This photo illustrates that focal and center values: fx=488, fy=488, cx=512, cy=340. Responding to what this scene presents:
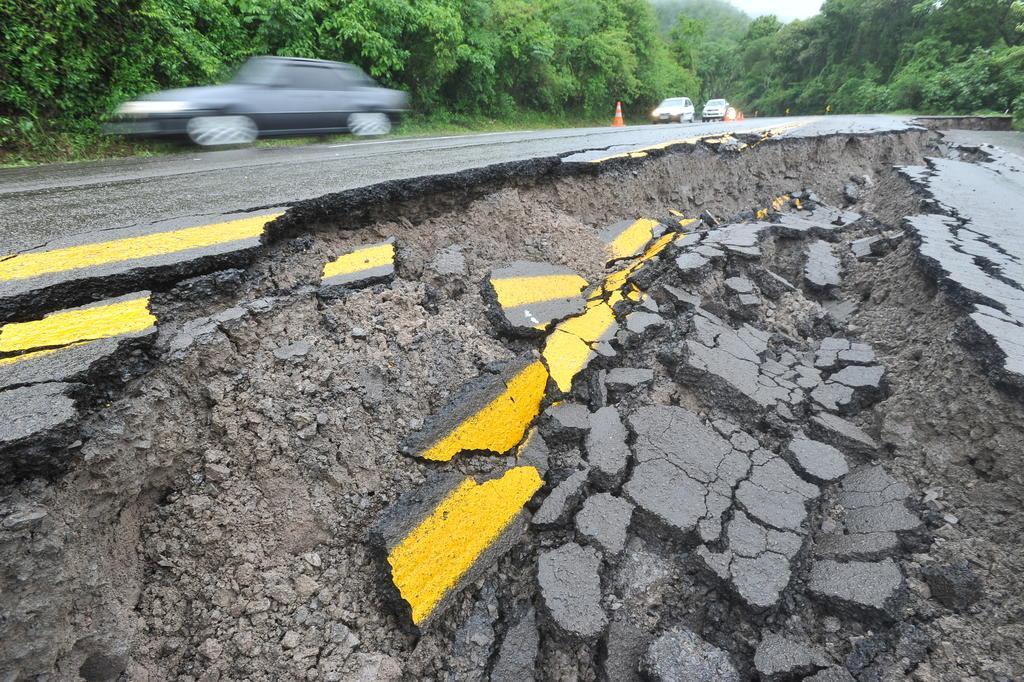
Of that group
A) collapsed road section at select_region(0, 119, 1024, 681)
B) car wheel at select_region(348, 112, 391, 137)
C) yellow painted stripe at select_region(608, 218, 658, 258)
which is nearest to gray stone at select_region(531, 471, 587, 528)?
collapsed road section at select_region(0, 119, 1024, 681)

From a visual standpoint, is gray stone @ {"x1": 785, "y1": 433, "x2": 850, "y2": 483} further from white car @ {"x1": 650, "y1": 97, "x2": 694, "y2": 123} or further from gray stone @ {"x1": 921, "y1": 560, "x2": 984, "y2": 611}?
Answer: white car @ {"x1": 650, "y1": 97, "x2": 694, "y2": 123}

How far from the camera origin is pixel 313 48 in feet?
32.9

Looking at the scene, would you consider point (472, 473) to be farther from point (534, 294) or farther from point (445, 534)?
point (534, 294)

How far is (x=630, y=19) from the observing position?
24.6 metres

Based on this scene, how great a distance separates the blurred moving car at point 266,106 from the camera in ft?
20.6

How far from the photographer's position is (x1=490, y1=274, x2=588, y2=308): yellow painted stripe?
229 centimetres

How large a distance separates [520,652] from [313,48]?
11.8 meters

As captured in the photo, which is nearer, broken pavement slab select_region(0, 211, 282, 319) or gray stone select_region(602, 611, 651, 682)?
gray stone select_region(602, 611, 651, 682)

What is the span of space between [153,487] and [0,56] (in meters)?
8.44

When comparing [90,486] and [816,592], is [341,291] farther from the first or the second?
[816,592]

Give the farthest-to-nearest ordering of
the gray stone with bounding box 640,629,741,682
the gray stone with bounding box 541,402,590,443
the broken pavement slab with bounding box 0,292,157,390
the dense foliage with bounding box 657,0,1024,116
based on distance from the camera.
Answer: the dense foliage with bounding box 657,0,1024,116 → the gray stone with bounding box 541,402,590,443 → the gray stone with bounding box 640,629,741,682 → the broken pavement slab with bounding box 0,292,157,390

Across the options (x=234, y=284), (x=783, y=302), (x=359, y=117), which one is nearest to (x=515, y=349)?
(x=234, y=284)

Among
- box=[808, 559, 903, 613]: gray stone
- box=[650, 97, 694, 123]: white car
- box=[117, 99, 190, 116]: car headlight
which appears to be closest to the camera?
box=[808, 559, 903, 613]: gray stone

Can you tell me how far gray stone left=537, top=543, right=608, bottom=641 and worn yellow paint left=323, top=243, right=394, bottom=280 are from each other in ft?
4.44
